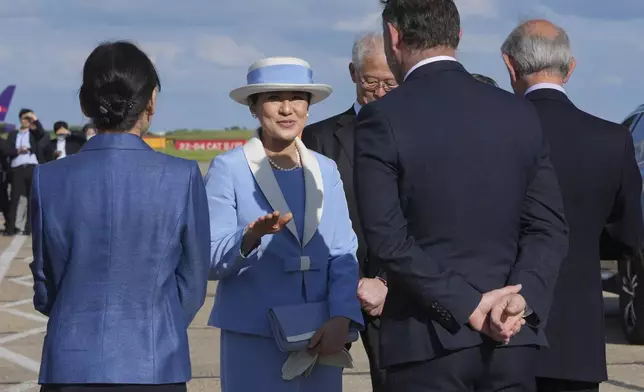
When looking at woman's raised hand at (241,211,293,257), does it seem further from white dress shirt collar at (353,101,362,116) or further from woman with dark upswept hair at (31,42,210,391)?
white dress shirt collar at (353,101,362,116)

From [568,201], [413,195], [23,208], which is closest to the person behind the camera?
[413,195]

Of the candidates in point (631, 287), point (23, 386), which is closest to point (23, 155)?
point (23, 386)

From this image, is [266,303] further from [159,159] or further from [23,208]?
[23,208]

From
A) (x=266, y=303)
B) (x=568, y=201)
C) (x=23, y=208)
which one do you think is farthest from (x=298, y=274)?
(x=23, y=208)

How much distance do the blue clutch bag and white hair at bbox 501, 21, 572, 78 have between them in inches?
46.5

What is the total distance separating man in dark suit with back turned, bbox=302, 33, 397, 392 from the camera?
539 centimetres

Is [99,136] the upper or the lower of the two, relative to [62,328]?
upper

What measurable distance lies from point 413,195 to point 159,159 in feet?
2.58

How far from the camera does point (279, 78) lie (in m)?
4.78

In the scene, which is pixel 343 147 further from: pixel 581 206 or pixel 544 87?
pixel 581 206

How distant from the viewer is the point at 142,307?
366 centimetres

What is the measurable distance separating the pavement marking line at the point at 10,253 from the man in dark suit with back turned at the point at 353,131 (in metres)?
11.2

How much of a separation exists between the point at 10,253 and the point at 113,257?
52.3 ft

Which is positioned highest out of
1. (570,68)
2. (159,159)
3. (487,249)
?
(570,68)
